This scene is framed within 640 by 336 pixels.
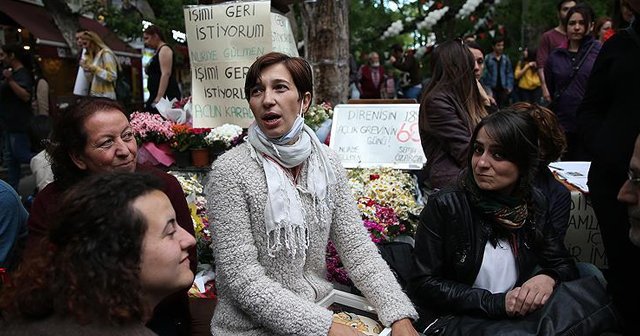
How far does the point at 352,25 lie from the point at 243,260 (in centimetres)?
1834

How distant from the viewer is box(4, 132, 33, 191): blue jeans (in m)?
7.25

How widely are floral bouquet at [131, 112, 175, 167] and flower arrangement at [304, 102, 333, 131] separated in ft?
4.52

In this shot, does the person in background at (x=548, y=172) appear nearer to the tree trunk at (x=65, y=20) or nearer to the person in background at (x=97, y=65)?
the person in background at (x=97, y=65)

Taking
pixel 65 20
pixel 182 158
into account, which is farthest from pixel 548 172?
pixel 65 20

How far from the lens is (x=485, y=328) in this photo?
247 centimetres

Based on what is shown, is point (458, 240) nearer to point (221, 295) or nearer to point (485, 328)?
point (485, 328)

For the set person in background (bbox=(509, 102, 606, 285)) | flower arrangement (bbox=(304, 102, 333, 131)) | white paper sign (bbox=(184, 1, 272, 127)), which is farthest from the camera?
flower arrangement (bbox=(304, 102, 333, 131))

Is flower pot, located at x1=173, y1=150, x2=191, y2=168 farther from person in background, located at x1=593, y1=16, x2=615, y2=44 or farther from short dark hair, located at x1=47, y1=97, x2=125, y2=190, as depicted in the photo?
person in background, located at x1=593, y1=16, x2=615, y2=44

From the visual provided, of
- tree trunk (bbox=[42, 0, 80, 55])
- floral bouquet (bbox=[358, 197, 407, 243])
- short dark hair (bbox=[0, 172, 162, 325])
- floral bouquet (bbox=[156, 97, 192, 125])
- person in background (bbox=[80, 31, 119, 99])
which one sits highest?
tree trunk (bbox=[42, 0, 80, 55])

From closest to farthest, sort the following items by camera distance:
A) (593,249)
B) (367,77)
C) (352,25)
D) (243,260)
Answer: (243,260)
(593,249)
(367,77)
(352,25)

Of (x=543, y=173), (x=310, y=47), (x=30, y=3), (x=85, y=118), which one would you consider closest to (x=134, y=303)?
(x=85, y=118)

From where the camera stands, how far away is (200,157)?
180 inches

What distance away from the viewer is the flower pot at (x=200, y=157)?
454 cm

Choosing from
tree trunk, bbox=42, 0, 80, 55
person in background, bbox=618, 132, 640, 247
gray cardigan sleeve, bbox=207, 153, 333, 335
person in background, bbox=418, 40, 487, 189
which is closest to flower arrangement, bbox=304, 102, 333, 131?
person in background, bbox=418, 40, 487, 189
